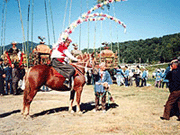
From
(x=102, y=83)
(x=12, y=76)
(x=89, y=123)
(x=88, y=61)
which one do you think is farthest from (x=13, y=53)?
(x=89, y=123)

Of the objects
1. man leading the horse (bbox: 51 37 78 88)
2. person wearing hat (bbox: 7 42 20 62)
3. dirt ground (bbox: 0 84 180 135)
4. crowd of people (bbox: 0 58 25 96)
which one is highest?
person wearing hat (bbox: 7 42 20 62)

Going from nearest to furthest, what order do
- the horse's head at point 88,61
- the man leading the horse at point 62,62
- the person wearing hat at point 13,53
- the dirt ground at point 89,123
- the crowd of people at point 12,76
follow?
the dirt ground at point 89,123
the man leading the horse at point 62,62
the horse's head at point 88,61
the crowd of people at point 12,76
the person wearing hat at point 13,53

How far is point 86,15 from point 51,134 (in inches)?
221

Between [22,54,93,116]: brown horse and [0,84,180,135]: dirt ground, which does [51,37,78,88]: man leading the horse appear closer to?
[22,54,93,116]: brown horse

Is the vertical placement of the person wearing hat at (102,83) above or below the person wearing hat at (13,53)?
below

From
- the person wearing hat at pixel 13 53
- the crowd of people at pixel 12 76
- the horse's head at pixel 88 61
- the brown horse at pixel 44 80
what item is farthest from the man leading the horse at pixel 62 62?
the person wearing hat at pixel 13 53

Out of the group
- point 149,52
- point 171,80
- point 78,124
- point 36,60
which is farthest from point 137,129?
point 149,52

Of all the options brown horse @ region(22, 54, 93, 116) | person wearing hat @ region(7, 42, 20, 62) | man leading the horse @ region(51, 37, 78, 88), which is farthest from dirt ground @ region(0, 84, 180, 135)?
person wearing hat @ region(7, 42, 20, 62)

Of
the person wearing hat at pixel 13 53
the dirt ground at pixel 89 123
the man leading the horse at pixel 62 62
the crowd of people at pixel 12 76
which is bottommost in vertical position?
the dirt ground at pixel 89 123

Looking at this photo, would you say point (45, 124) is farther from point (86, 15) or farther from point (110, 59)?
point (110, 59)

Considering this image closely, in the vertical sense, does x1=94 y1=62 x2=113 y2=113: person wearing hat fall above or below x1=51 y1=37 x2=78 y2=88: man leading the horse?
below

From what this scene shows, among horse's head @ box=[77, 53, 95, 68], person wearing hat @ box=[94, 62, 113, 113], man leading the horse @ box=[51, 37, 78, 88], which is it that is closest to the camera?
man leading the horse @ box=[51, 37, 78, 88]

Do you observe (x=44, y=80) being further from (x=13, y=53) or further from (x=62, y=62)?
(x=13, y=53)

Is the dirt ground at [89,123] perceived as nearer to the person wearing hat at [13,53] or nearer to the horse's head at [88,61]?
the horse's head at [88,61]
